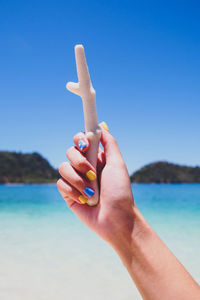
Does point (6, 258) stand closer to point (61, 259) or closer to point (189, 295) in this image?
point (61, 259)

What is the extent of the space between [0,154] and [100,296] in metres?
77.9

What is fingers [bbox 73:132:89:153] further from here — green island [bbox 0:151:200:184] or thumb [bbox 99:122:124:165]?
green island [bbox 0:151:200:184]

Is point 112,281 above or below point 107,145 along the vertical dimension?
below

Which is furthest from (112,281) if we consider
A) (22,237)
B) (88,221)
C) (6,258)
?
(22,237)

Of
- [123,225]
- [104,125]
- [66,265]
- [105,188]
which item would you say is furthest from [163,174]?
[123,225]

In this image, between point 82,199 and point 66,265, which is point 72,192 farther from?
point 66,265

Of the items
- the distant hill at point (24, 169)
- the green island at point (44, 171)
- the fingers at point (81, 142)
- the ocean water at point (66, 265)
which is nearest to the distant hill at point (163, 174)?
the green island at point (44, 171)

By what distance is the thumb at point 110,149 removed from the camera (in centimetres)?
151

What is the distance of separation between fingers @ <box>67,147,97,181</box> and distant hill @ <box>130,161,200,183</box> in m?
78.4

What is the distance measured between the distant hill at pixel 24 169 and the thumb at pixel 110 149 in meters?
76.9

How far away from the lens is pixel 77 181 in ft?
4.46

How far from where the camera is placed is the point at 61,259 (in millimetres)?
4699

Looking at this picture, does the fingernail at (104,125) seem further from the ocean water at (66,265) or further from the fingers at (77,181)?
the ocean water at (66,265)

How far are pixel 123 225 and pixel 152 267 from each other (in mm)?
228
